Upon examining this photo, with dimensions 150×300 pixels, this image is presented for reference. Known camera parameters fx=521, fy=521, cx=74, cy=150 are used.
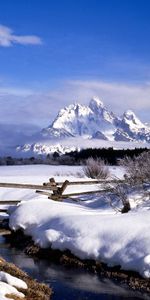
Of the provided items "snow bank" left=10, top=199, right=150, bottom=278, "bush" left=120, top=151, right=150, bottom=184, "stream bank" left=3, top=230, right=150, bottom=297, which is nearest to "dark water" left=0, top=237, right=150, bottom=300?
"stream bank" left=3, top=230, right=150, bottom=297

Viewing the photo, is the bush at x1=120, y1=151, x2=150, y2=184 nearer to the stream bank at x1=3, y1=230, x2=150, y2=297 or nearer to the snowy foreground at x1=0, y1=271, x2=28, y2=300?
the stream bank at x1=3, y1=230, x2=150, y2=297

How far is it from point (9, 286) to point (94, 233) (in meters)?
5.81

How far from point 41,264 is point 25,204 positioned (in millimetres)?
5551

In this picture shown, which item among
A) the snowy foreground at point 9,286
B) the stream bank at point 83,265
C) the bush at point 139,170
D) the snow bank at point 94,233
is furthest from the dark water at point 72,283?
the bush at point 139,170

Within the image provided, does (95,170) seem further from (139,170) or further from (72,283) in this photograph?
(72,283)

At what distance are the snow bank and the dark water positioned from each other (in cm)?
80

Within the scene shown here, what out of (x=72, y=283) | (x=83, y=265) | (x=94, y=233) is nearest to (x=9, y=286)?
(x=72, y=283)

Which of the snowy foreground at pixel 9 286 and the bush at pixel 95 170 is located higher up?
the bush at pixel 95 170

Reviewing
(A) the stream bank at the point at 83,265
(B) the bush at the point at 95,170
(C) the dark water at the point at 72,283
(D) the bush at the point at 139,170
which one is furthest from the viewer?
(B) the bush at the point at 95,170

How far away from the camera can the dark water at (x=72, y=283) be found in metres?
12.0

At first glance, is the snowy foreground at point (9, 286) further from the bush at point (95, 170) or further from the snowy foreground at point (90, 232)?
the bush at point (95, 170)

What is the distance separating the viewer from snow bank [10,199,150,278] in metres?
14.1

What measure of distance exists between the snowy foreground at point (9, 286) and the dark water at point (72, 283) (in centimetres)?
98

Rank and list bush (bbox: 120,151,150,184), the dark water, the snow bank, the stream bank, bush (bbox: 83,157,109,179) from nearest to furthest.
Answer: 1. the dark water
2. the stream bank
3. the snow bank
4. bush (bbox: 120,151,150,184)
5. bush (bbox: 83,157,109,179)
